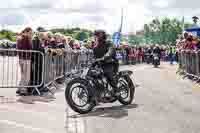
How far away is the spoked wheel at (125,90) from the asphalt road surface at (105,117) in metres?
0.18

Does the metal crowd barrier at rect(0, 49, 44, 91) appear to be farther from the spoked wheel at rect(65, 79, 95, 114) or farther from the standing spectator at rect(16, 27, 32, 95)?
the spoked wheel at rect(65, 79, 95, 114)

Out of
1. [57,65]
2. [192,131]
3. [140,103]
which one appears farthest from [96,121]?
[57,65]

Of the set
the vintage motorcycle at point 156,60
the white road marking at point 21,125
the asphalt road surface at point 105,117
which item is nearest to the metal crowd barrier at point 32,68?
the asphalt road surface at point 105,117

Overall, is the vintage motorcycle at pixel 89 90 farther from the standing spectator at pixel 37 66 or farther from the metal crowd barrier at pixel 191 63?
the metal crowd barrier at pixel 191 63

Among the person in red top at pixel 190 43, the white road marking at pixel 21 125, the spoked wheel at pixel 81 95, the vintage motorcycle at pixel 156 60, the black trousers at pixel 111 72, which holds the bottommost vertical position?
the white road marking at pixel 21 125

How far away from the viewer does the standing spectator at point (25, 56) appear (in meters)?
13.5

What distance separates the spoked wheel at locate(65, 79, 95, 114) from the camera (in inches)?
426

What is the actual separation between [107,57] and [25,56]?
3.14 metres

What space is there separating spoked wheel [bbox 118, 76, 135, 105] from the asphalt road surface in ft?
0.59

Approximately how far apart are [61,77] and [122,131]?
8997 millimetres

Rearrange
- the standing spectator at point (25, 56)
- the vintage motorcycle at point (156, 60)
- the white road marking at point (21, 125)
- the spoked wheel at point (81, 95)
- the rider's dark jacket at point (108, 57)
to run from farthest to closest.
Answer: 1. the vintage motorcycle at point (156, 60)
2. the standing spectator at point (25, 56)
3. the rider's dark jacket at point (108, 57)
4. the spoked wheel at point (81, 95)
5. the white road marking at point (21, 125)

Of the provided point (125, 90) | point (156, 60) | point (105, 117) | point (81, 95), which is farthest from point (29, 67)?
point (156, 60)

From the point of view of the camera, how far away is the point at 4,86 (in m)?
14.0

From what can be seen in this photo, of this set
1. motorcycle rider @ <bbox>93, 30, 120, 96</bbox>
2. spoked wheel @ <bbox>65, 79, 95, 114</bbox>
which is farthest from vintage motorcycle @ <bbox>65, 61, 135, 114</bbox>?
motorcycle rider @ <bbox>93, 30, 120, 96</bbox>
